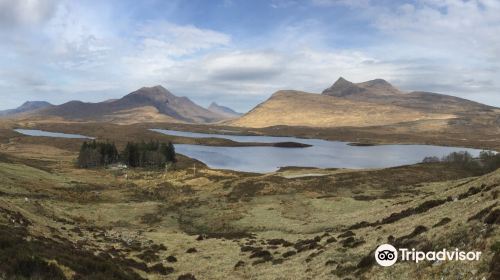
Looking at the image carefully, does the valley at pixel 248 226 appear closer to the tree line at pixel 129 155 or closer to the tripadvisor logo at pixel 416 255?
the tripadvisor logo at pixel 416 255

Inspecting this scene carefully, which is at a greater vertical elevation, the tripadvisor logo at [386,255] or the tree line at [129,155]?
the tripadvisor logo at [386,255]

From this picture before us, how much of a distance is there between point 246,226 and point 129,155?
113m

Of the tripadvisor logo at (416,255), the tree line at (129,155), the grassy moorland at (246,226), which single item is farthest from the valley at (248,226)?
the tree line at (129,155)

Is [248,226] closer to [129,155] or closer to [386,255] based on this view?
[386,255]

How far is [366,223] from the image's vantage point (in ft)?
143

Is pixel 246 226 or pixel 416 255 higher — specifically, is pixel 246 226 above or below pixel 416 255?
below

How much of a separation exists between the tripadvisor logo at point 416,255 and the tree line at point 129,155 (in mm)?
136406

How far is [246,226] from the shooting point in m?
57.4

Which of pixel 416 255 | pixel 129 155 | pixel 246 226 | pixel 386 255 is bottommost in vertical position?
pixel 246 226

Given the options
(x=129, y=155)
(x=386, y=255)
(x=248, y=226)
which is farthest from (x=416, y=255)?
(x=129, y=155)

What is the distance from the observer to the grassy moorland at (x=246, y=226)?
2167cm

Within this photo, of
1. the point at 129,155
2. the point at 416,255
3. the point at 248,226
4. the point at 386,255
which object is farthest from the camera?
the point at 129,155

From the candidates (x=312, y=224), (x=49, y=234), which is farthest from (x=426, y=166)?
(x=49, y=234)

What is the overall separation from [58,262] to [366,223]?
31085 millimetres
